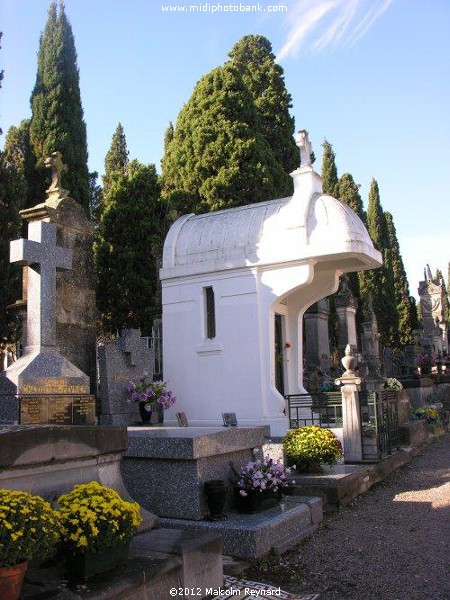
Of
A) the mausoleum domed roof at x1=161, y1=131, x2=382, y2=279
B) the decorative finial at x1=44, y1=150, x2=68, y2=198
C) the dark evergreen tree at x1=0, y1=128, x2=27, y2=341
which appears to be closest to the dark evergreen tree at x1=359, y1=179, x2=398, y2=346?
the dark evergreen tree at x1=0, y1=128, x2=27, y2=341

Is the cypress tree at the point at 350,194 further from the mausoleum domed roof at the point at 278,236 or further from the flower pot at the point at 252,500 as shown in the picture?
→ the flower pot at the point at 252,500

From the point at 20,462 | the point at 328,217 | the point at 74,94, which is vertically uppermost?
the point at 74,94

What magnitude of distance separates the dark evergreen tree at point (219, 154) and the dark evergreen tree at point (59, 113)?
12.2 feet

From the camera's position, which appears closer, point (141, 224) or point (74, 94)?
point (141, 224)

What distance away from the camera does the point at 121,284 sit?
20.6m

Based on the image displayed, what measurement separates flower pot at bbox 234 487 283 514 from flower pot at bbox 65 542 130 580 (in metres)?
2.43

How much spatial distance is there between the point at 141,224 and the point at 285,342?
981 cm

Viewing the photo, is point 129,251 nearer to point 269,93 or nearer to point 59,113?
point 59,113

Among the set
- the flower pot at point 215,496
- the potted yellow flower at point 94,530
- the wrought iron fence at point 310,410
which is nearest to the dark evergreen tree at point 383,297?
the wrought iron fence at point 310,410

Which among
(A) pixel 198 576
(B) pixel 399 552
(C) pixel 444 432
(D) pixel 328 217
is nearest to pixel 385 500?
(B) pixel 399 552

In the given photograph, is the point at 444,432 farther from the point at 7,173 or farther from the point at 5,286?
the point at 7,173

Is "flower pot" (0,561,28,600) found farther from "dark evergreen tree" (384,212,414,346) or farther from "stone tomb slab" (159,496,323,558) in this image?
"dark evergreen tree" (384,212,414,346)

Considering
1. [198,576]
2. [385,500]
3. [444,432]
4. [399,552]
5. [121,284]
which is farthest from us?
[121,284]

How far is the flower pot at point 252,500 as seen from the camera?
20.1 feet
